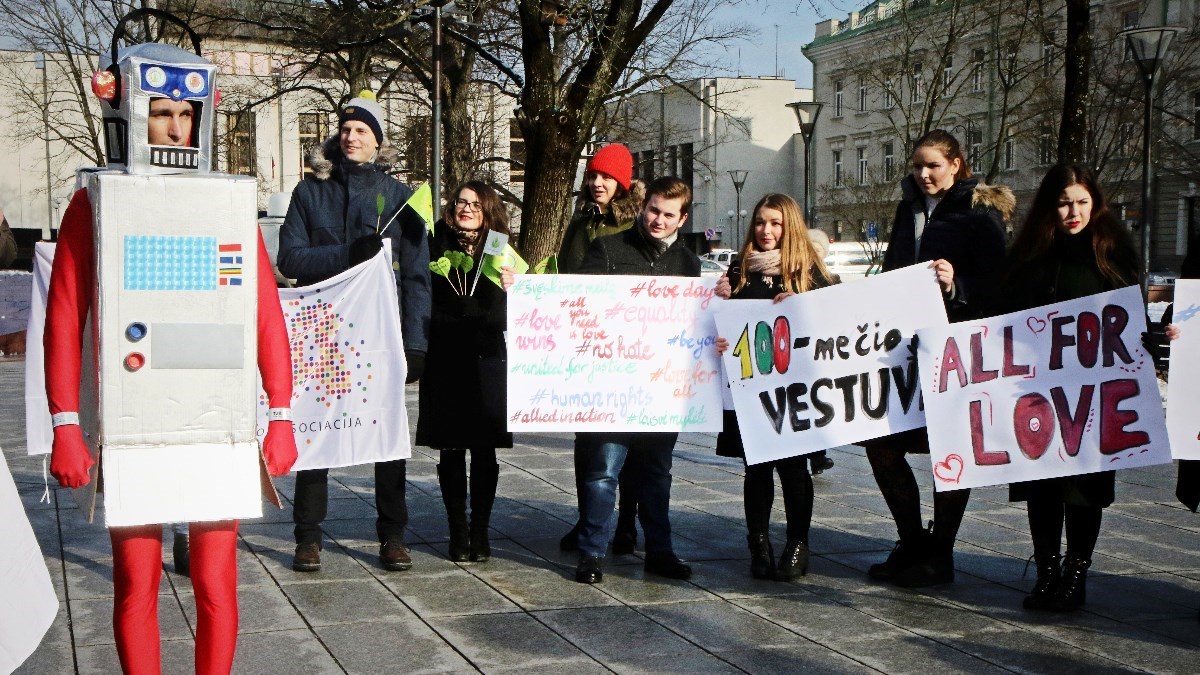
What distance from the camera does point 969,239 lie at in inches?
231

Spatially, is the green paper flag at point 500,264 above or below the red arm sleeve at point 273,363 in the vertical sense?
above

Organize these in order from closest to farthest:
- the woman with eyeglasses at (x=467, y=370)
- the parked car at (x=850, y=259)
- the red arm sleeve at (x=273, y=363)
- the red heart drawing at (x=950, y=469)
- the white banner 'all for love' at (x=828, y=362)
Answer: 1. the red arm sleeve at (x=273, y=363)
2. the red heart drawing at (x=950, y=469)
3. the white banner 'all for love' at (x=828, y=362)
4. the woman with eyeglasses at (x=467, y=370)
5. the parked car at (x=850, y=259)

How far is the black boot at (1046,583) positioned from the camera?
17.7 ft

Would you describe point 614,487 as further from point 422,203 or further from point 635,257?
point 422,203

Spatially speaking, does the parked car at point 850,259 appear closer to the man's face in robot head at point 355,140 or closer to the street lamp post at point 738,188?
the street lamp post at point 738,188

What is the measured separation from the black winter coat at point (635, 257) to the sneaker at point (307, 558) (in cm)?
173

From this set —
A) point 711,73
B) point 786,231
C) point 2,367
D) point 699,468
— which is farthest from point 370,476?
point 711,73

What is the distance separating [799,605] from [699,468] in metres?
3.77

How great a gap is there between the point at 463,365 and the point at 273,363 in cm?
244

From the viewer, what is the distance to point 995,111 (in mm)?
48438

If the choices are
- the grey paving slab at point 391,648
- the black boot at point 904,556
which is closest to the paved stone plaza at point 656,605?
the grey paving slab at point 391,648

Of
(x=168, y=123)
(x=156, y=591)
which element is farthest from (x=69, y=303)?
(x=156, y=591)

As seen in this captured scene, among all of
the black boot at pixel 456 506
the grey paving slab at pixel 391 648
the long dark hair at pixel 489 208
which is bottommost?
the grey paving slab at pixel 391 648

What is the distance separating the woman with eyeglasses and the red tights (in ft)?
8.12
